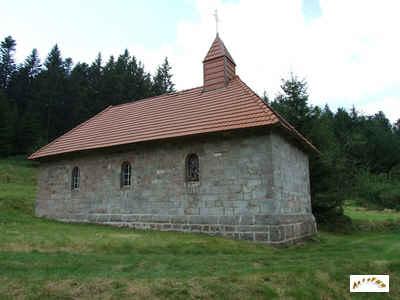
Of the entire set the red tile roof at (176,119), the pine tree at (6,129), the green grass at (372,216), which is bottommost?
the green grass at (372,216)

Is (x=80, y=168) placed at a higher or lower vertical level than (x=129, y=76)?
lower

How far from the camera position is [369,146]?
57.1 meters

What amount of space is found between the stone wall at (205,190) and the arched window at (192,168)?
0.18 m

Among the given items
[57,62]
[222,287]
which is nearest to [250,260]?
[222,287]

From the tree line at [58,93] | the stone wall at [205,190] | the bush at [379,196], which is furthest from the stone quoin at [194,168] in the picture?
the tree line at [58,93]

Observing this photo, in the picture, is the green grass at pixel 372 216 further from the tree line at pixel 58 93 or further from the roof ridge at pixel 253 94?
the tree line at pixel 58 93

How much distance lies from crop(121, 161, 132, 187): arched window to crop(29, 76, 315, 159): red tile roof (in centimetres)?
102

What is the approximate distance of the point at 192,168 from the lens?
507 inches

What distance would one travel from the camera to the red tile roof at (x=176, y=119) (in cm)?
1204

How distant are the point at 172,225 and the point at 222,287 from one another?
6.77 m

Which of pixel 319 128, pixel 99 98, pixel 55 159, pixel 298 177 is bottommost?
pixel 298 177

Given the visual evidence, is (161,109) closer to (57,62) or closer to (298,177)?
(298,177)

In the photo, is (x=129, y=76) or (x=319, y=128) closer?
(x=319, y=128)

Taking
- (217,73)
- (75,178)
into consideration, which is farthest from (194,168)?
(75,178)
